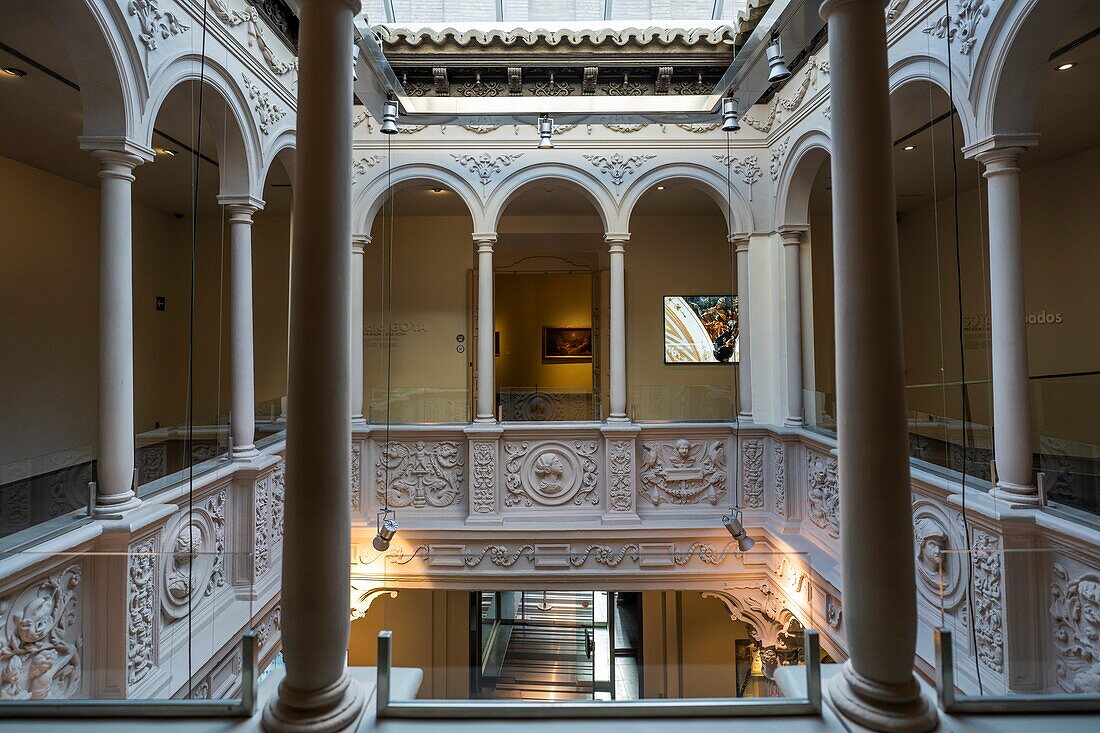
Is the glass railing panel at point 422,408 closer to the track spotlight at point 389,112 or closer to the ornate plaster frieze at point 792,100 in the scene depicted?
the track spotlight at point 389,112

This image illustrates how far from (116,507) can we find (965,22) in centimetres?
625

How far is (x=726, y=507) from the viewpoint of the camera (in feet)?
22.9

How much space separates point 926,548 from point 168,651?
4.69 m

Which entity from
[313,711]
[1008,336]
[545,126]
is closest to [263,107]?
[545,126]

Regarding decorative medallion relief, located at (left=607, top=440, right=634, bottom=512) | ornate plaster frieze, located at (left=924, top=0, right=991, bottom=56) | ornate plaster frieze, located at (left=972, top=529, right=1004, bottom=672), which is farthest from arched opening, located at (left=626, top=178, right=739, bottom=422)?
ornate plaster frieze, located at (left=972, top=529, right=1004, bottom=672)

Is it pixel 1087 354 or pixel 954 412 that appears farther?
pixel 1087 354

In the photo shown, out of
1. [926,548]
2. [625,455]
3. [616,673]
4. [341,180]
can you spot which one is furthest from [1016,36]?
[625,455]

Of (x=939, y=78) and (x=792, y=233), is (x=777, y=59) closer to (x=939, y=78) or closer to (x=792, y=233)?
(x=939, y=78)

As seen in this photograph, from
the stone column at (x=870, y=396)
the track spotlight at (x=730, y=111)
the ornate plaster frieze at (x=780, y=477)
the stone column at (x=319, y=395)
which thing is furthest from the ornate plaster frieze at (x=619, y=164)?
the stone column at (x=319, y=395)

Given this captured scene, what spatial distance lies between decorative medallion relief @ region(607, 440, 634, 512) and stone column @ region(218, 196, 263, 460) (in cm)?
366

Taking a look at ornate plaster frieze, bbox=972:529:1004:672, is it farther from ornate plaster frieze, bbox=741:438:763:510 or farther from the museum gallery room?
ornate plaster frieze, bbox=741:438:763:510

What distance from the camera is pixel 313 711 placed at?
209cm

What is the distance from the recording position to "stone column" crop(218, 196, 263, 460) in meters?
5.44

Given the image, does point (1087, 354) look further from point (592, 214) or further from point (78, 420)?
point (78, 420)
